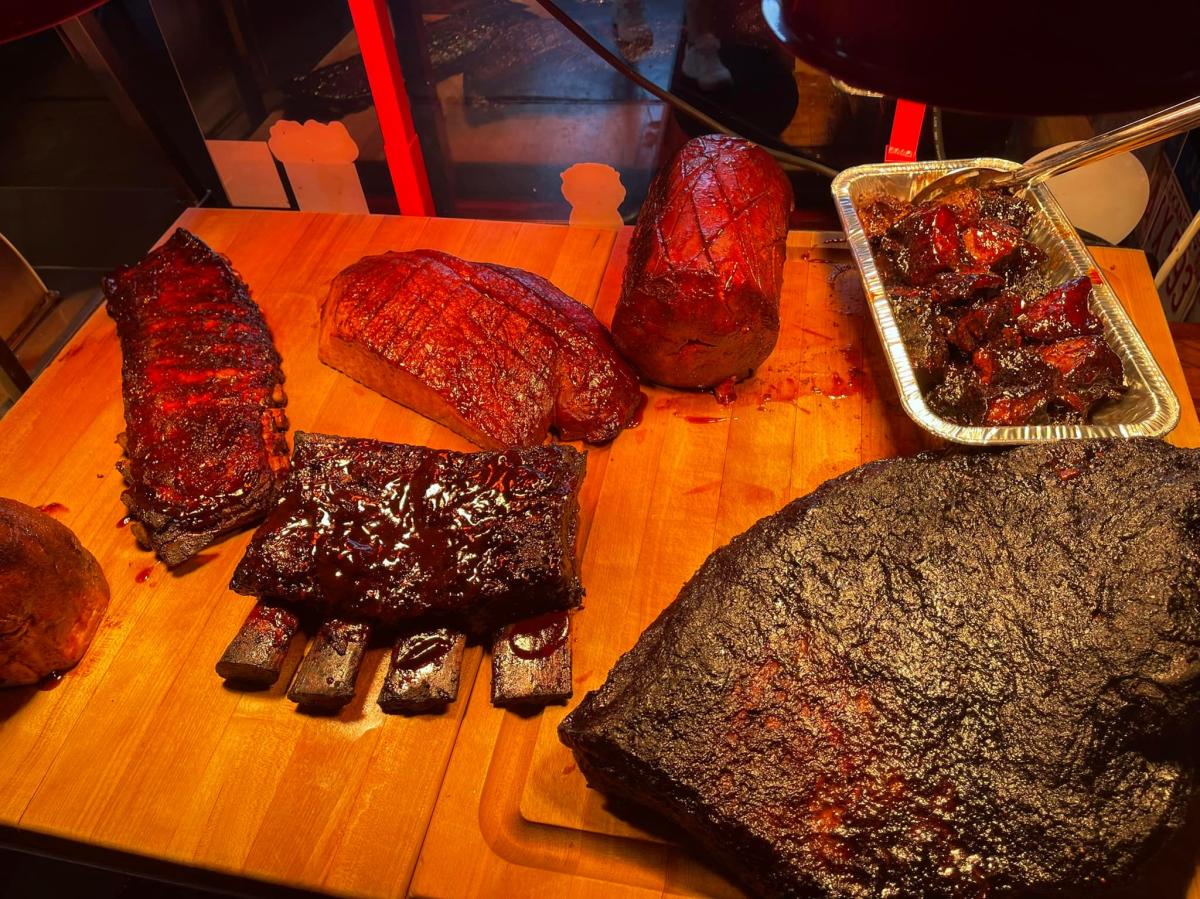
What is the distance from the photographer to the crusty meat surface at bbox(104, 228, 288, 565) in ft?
8.75

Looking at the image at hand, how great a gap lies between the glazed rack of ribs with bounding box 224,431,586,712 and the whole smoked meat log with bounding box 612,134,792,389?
26.3 inches

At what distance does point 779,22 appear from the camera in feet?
3.30

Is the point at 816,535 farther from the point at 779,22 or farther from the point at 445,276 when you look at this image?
the point at 445,276

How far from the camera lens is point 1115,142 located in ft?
8.95

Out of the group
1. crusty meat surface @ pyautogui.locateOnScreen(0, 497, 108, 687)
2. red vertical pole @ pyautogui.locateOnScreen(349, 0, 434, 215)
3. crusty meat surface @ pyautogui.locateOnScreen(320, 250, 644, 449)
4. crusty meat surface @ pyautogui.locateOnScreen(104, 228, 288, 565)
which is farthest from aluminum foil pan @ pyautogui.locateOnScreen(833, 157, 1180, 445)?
crusty meat surface @ pyautogui.locateOnScreen(0, 497, 108, 687)

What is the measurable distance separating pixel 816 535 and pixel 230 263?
2744mm

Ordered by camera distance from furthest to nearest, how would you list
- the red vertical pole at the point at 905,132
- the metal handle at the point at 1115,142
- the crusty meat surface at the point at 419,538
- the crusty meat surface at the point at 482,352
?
the red vertical pole at the point at 905,132
the crusty meat surface at the point at 482,352
the metal handle at the point at 1115,142
the crusty meat surface at the point at 419,538

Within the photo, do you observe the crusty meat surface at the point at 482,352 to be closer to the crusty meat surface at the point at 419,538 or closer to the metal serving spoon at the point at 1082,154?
the crusty meat surface at the point at 419,538

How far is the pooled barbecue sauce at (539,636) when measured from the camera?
2.38m

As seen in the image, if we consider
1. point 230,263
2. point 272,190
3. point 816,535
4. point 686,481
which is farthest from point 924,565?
point 272,190

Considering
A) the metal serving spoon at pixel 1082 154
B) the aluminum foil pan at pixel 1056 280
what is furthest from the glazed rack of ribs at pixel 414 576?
the metal serving spoon at pixel 1082 154

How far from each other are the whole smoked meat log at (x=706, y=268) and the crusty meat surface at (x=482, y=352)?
200 millimetres

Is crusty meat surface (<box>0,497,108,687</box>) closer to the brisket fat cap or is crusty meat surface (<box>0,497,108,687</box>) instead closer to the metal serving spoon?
the brisket fat cap

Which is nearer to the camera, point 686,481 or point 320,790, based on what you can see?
point 320,790
